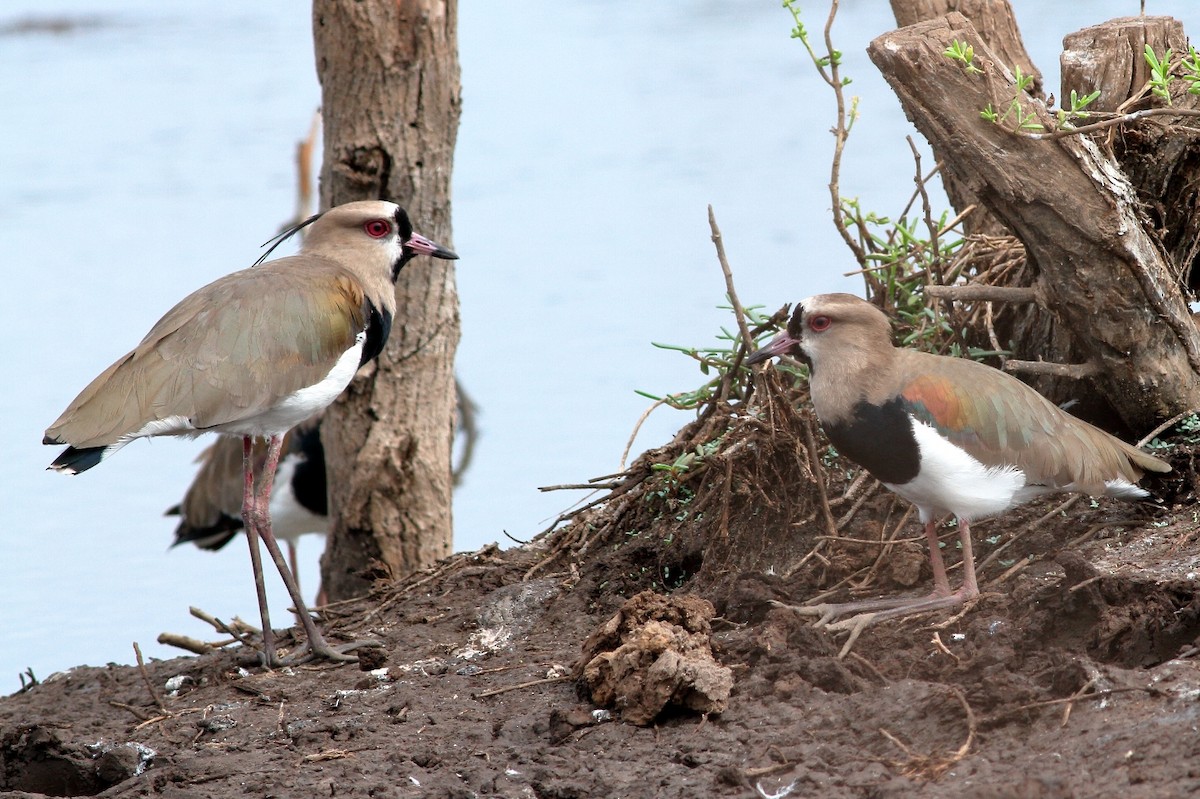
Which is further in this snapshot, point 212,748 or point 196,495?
point 196,495

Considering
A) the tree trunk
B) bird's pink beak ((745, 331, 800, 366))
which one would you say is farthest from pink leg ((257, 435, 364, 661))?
bird's pink beak ((745, 331, 800, 366))

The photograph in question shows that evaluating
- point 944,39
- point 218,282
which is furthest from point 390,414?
point 944,39

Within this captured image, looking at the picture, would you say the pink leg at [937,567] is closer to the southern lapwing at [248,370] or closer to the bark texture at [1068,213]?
the bark texture at [1068,213]

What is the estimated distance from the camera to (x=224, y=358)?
481 cm

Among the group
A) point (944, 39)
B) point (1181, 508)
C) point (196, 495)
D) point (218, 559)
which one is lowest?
point (218, 559)

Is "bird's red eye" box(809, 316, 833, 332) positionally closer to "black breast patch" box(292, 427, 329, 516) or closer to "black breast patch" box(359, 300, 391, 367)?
"black breast patch" box(359, 300, 391, 367)

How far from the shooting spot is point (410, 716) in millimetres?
4105

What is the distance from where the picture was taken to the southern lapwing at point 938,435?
400 centimetres

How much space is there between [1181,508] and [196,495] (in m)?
5.32

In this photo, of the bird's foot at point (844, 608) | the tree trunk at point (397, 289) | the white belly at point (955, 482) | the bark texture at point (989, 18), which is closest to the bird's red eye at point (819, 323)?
the white belly at point (955, 482)

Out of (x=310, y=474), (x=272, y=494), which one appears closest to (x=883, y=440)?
(x=310, y=474)

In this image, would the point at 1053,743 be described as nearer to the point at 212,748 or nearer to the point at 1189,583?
the point at 1189,583

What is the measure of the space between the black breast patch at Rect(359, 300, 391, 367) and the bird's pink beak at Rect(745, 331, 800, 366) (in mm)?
1586

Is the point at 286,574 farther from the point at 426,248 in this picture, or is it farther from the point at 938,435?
the point at 938,435
